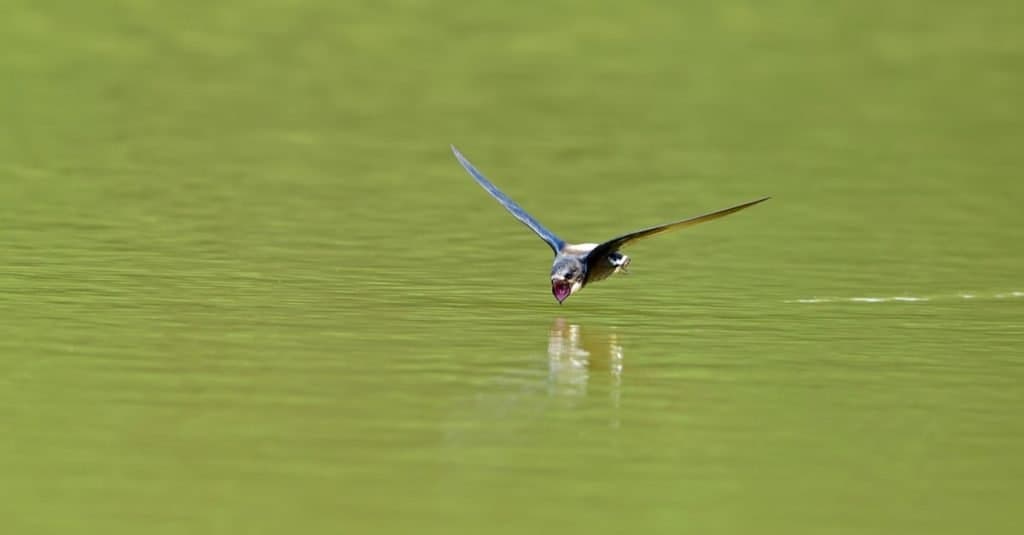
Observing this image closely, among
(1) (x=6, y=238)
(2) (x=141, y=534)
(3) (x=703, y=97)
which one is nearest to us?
(2) (x=141, y=534)

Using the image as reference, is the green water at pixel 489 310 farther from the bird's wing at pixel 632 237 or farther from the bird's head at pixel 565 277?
the bird's wing at pixel 632 237

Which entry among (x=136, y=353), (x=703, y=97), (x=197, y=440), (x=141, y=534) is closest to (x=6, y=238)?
(x=136, y=353)

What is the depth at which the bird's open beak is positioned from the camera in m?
14.9

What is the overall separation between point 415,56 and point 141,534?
33351 millimetres

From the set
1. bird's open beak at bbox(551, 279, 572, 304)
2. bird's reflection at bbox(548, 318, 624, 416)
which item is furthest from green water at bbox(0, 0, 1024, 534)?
bird's open beak at bbox(551, 279, 572, 304)

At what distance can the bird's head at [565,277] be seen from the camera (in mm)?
14922

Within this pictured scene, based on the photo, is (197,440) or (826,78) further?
(826,78)

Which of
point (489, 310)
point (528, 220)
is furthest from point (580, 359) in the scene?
point (528, 220)

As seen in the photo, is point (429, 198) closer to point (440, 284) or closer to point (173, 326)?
point (440, 284)

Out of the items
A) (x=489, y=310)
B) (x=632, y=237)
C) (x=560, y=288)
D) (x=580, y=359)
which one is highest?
(x=632, y=237)

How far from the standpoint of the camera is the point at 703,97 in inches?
1496

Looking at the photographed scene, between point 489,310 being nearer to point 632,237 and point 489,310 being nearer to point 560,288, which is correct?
point 560,288

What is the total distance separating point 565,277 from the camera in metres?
14.9

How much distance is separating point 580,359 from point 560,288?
1113 mm
